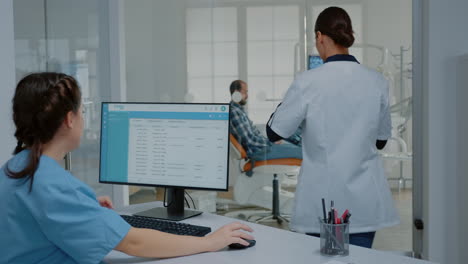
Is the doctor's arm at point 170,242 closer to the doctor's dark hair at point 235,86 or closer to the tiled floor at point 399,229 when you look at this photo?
the tiled floor at point 399,229

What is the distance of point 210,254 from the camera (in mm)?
1648

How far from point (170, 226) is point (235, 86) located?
214cm

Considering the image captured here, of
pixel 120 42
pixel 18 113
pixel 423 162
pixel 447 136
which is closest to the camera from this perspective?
pixel 18 113

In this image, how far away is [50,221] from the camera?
132cm

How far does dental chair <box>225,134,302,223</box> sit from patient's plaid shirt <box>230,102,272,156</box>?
39 millimetres

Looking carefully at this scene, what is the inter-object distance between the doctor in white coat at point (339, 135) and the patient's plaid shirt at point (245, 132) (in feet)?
4.82

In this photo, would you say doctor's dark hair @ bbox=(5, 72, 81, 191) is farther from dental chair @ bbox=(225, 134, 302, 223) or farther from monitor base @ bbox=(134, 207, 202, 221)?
dental chair @ bbox=(225, 134, 302, 223)

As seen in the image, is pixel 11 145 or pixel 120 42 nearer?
pixel 11 145

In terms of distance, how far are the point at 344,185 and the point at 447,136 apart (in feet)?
4.22

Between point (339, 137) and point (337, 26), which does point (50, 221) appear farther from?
point (337, 26)

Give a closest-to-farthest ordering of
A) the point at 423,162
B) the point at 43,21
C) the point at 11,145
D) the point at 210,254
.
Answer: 1. the point at 210,254
2. the point at 11,145
3. the point at 43,21
4. the point at 423,162

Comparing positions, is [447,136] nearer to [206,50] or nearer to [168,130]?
[206,50]

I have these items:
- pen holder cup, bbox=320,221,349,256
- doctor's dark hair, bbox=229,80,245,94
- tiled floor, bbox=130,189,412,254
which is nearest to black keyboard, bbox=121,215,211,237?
pen holder cup, bbox=320,221,349,256

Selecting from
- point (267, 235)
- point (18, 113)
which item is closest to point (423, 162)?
point (267, 235)
